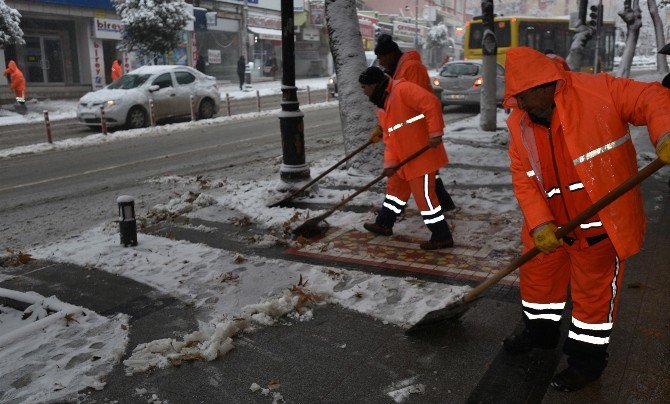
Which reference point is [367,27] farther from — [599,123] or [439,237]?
[599,123]

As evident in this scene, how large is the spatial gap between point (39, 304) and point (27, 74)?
26.2 metres

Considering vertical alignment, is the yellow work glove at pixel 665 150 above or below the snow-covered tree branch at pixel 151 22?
below

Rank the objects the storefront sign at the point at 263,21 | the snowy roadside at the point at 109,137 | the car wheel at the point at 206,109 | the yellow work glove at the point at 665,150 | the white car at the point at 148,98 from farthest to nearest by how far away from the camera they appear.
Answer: the storefront sign at the point at 263,21 → the car wheel at the point at 206,109 → the white car at the point at 148,98 → the snowy roadside at the point at 109,137 → the yellow work glove at the point at 665,150

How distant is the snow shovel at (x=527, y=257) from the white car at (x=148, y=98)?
14.1 meters

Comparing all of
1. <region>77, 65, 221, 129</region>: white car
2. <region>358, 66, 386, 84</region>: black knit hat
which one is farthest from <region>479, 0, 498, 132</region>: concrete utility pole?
<region>77, 65, 221, 129</region>: white car

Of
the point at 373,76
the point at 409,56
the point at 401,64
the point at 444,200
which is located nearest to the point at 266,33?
the point at 409,56

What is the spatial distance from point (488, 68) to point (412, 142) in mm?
8450

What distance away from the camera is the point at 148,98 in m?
16.7

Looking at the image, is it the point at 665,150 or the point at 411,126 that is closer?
the point at 665,150

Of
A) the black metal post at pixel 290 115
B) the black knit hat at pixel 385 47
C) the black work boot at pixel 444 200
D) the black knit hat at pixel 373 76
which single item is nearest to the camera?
the black knit hat at pixel 373 76

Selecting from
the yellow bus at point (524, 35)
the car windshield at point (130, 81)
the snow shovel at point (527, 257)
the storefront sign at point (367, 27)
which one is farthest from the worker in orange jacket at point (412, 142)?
the storefront sign at point (367, 27)

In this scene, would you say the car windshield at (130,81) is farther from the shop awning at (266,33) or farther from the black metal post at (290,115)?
the shop awning at (266,33)

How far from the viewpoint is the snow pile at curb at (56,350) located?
10.8 feet

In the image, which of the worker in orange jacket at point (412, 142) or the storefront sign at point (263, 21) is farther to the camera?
the storefront sign at point (263, 21)
